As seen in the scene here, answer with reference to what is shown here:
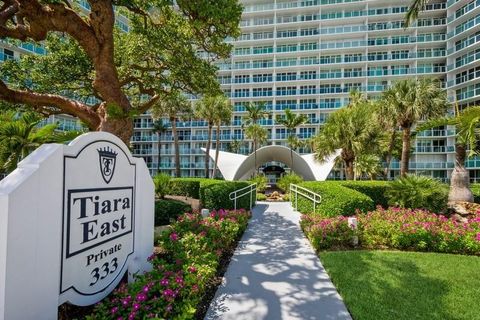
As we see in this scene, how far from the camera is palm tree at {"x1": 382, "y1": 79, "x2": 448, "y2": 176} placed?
1958 cm

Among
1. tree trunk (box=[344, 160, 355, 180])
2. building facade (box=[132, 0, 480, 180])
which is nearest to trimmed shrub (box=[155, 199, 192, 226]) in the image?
tree trunk (box=[344, 160, 355, 180])

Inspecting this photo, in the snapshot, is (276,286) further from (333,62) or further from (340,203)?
(333,62)

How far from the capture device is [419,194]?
442 inches

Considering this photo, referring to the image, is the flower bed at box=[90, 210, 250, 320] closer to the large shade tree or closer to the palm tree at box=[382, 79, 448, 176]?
the large shade tree

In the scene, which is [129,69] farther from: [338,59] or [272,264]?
[338,59]

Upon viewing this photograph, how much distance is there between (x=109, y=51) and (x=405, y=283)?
8824 mm

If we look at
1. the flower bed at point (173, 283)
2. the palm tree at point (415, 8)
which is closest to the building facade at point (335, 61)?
the palm tree at point (415, 8)

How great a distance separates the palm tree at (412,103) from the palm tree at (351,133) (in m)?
1.57

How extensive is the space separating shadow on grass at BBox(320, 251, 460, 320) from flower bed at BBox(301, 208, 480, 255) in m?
0.54

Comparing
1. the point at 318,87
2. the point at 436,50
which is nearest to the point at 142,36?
the point at 318,87

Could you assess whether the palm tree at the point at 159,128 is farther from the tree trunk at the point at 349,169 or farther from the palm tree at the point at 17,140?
the palm tree at the point at 17,140

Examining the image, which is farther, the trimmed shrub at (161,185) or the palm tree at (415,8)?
the trimmed shrub at (161,185)

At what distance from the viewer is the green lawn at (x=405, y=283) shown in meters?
4.19

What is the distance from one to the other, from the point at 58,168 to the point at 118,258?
1.91m
